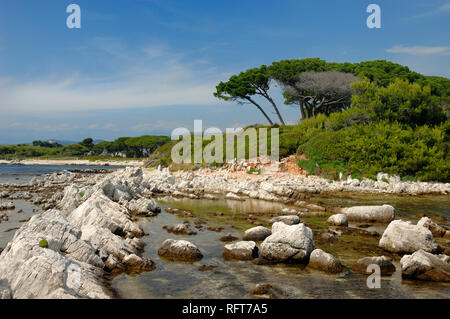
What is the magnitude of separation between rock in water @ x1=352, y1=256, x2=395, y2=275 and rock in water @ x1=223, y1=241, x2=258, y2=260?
295cm

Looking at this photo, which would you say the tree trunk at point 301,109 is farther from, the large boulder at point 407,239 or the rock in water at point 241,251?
the rock in water at point 241,251

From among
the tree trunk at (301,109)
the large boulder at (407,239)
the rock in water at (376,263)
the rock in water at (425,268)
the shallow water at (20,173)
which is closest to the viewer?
the rock in water at (425,268)

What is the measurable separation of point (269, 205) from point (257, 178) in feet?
37.0

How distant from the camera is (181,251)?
35.5 ft

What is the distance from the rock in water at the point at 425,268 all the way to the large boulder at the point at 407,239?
180cm

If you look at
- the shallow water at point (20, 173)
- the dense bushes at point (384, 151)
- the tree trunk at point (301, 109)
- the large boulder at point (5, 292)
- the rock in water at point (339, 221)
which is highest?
the tree trunk at point (301, 109)

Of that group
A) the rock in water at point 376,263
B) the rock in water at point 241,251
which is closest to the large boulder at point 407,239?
the rock in water at point 376,263

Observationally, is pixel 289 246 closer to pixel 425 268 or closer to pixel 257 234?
pixel 257 234

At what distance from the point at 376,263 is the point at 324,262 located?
1.43m

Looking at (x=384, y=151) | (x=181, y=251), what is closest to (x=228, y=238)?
(x=181, y=251)

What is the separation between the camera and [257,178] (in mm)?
32000

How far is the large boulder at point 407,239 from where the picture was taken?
11297mm

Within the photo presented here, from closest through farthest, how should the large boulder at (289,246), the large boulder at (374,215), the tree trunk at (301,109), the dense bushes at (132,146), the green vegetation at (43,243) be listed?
the green vegetation at (43,243)
the large boulder at (289,246)
the large boulder at (374,215)
the tree trunk at (301,109)
the dense bushes at (132,146)
